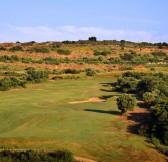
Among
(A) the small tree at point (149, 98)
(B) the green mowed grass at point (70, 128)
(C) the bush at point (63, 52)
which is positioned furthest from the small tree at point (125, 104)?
(C) the bush at point (63, 52)

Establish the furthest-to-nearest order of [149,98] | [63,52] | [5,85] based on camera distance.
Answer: [63,52] < [5,85] < [149,98]

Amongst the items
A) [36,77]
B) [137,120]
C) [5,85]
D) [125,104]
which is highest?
[36,77]

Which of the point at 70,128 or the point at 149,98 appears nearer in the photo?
the point at 70,128

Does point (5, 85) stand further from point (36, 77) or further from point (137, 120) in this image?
point (137, 120)

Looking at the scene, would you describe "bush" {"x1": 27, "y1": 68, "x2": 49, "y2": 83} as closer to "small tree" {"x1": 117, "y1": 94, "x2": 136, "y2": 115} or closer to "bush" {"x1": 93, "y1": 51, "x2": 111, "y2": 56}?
"small tree" {"x1": 117, "y1": 94, "x2": 136, "y2": 115}

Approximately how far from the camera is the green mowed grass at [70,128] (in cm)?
2187

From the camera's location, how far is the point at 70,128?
2589 centimetres

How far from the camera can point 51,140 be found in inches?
901

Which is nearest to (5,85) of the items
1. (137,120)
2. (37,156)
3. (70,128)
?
(70,128)

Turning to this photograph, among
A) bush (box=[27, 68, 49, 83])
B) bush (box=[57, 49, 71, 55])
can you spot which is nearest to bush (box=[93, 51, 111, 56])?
bush (box=[57, 49, 71, 55])

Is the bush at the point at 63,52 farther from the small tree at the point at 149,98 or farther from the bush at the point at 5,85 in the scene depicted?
the small tree at the point at 149,98

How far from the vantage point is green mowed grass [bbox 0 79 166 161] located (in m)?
21.9

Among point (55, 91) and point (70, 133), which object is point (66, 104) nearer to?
point (55, 91)

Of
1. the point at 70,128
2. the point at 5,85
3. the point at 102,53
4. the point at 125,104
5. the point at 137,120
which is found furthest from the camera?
the point at 102,53
